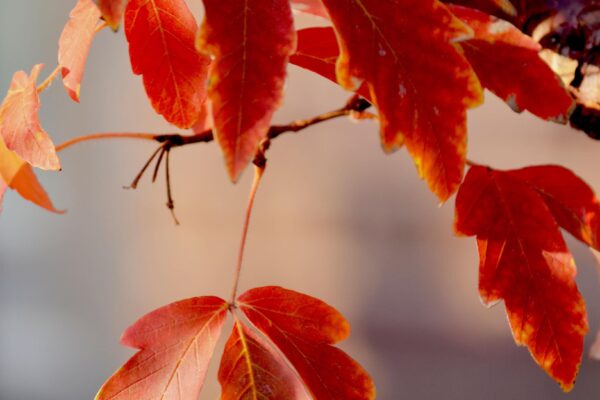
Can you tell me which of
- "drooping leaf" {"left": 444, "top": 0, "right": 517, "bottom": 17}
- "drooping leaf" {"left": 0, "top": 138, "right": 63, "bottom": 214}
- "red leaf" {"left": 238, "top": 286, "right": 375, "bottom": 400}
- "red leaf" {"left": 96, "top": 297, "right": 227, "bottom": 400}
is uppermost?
"drooping leaf" {"left": 444, "top": 0, "right": 517, "bottom": 17}

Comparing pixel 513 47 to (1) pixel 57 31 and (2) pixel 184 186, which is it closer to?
(2) pixel 184 186

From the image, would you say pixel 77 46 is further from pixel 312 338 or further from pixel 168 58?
pixel 312 338

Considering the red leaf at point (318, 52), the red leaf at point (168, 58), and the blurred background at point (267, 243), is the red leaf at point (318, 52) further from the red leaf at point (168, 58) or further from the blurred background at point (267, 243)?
the blurred background at point (267, 243)

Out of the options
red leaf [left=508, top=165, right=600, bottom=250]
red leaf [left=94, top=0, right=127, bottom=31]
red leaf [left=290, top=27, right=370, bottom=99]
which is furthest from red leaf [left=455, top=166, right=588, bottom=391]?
red leaf [left=94, top=0, right=127, bottom=31]

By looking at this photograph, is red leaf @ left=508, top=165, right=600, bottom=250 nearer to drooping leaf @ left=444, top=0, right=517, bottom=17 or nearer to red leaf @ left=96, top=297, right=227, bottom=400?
drooping leaf @ left=444, top=0, right=517, bottom=17

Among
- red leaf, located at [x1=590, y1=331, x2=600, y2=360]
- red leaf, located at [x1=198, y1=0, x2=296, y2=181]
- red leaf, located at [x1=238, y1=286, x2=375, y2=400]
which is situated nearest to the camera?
red leaf, located at [x1=198, y1=0, x2=296, y2=181]

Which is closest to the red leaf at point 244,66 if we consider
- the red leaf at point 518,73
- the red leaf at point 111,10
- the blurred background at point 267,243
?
the red leaf at point 111,10

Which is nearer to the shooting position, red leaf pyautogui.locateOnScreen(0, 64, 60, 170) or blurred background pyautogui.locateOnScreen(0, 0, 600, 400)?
red leaf pyautogui.locateOnScreen(0, 64, 60, 170)

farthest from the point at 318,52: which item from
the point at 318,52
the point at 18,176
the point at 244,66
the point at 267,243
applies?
the point at 267,243
